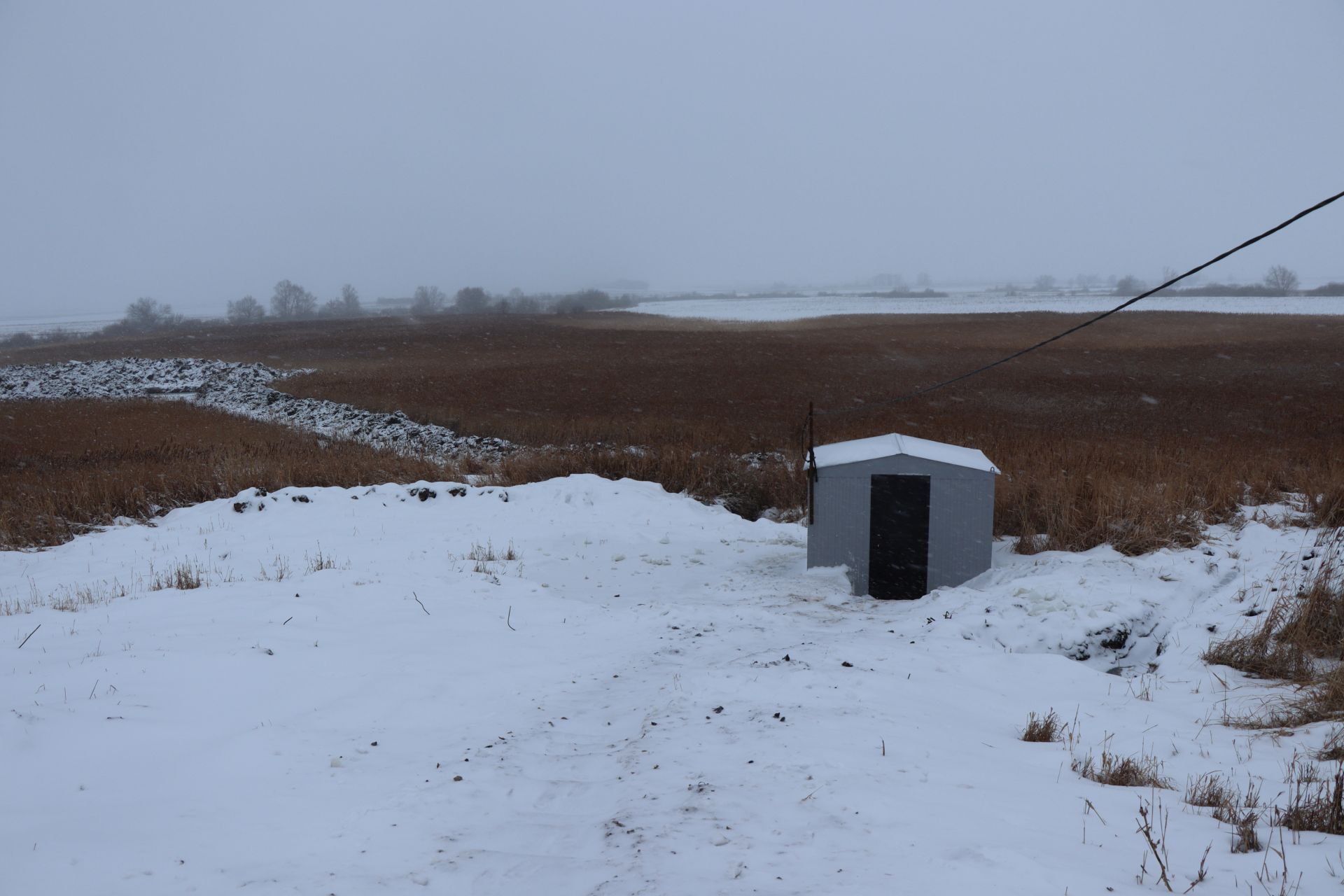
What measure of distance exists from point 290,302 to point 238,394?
104 metres

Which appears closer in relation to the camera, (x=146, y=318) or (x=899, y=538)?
(x=899, y=538)

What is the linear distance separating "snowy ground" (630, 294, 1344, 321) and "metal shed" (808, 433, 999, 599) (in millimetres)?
65122

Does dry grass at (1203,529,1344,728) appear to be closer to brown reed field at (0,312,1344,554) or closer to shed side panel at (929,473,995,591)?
brown reed field at (0,312,1344,554)

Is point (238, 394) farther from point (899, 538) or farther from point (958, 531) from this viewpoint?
point (958, 531)

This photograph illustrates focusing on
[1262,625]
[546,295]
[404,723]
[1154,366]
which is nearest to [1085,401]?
[1154,366]

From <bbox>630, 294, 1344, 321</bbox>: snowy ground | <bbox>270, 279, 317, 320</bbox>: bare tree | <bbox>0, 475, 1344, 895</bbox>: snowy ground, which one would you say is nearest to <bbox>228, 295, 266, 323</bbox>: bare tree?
<bbox>270, 279, 317, 320</bbox>: bare tree

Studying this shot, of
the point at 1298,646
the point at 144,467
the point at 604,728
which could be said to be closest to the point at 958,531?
the point at 1298,646

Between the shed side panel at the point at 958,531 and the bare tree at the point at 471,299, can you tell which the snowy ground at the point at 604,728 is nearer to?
the shed side panel at the point at 958,531

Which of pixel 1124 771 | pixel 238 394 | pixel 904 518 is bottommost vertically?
pixel 1124 771

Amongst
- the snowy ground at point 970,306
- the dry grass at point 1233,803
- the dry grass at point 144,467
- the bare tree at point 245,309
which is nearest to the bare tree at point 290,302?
the bare tree at point 245,309

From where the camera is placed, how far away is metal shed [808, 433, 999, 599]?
10945 mm

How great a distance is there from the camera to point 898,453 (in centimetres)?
1105

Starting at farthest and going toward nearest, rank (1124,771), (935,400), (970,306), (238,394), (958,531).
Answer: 1. (970,306)
2. (238,394)
3. (935,400)
4. (958,531)
5. (1124,771)

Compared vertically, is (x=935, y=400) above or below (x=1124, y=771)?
above
